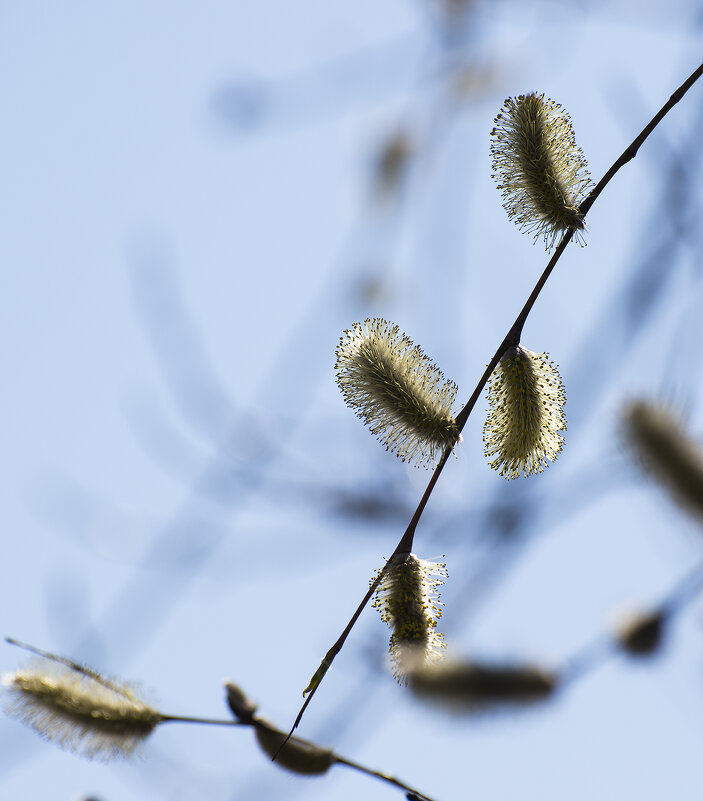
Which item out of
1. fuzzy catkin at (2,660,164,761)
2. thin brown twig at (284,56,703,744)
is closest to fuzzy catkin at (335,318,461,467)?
thin brown twig at (284,56,703,744)

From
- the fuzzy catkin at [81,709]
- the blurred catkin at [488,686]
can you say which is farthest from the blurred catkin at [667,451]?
the fuzzy catkin at [81,709]

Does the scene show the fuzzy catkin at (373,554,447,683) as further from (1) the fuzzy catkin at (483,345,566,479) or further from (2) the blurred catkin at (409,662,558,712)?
(2) the blurred catkin at (409,662,558,712)

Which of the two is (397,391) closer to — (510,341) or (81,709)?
(510,341)

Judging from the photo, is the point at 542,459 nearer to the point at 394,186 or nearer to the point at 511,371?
the point at 511,371

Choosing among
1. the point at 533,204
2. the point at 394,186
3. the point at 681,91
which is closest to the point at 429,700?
the point at 533,204

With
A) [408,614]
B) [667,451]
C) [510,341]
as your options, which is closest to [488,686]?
[667,451]

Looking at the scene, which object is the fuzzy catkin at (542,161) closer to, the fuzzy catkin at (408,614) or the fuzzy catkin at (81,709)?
the fuzzy catkin at (408,614)
